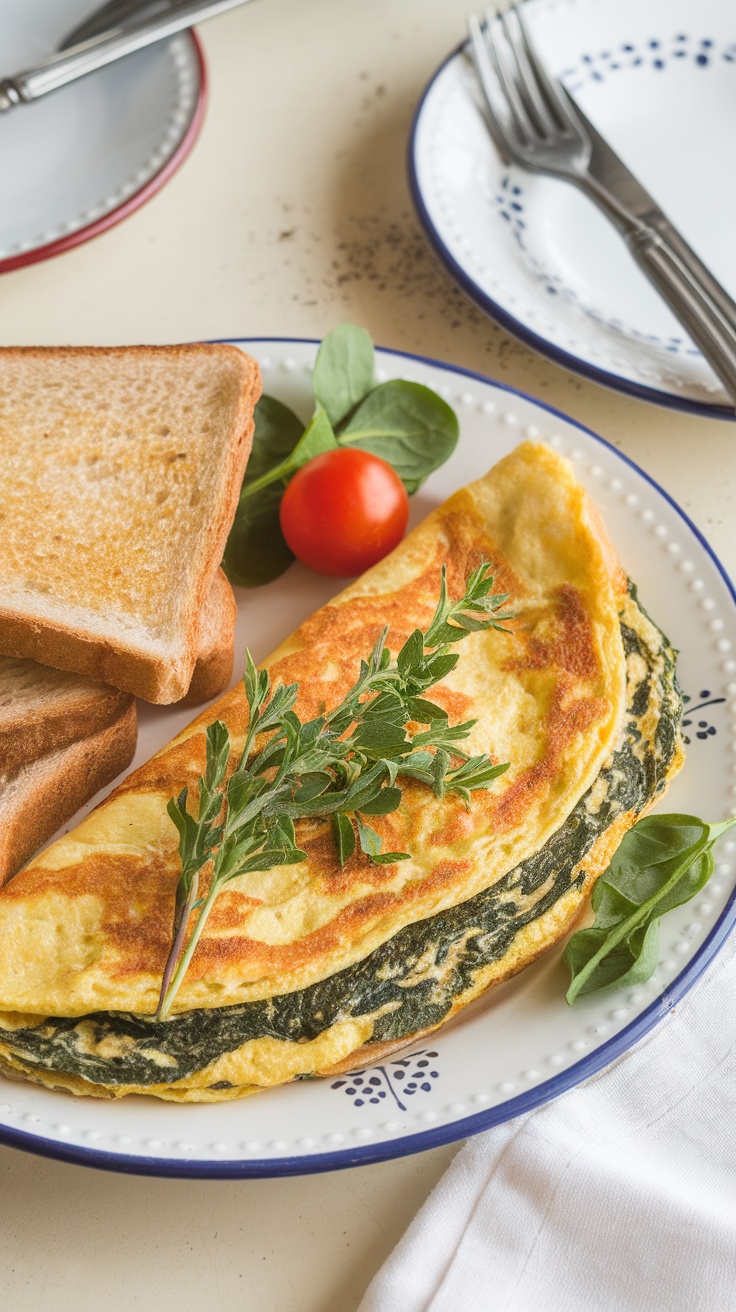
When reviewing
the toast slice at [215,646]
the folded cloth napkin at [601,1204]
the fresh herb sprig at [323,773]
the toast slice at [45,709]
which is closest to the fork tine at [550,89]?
the toast slice at [215,646]

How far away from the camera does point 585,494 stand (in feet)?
8.75

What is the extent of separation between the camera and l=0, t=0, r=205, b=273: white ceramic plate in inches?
136

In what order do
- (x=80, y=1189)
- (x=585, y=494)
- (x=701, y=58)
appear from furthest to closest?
(x=701, y=58)
(x=585, y=494)
(x=80, y=1189)

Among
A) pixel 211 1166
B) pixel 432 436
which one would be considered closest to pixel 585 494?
pixel 432 436

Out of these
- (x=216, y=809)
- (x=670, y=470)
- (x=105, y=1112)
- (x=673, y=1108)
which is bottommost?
(x=673, y=1108)

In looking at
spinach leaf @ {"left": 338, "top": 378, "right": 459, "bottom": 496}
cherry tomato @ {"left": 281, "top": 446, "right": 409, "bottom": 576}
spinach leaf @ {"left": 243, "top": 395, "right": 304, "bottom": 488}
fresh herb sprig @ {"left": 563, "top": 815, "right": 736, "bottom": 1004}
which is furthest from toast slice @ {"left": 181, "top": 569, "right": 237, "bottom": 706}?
fresh herb sprig @ {"left": 563, "top": 815, "right": 736, "bottom": 1004}

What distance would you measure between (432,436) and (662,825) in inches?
49.5

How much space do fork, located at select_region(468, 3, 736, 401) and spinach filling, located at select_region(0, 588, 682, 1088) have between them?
169cm

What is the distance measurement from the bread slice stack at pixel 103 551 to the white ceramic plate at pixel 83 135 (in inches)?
29.1

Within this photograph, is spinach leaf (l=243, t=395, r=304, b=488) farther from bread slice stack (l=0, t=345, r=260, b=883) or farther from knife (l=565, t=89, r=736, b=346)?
knife (l=565, t=89, r=736, b=346)

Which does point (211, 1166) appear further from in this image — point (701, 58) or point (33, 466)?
point (701, 58)

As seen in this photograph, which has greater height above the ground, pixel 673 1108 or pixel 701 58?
pixel 701 58

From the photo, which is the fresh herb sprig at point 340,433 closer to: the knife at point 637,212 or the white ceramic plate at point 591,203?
the white ceramic plate at point 591,203

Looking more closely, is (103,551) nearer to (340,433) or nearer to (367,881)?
(340,433)
